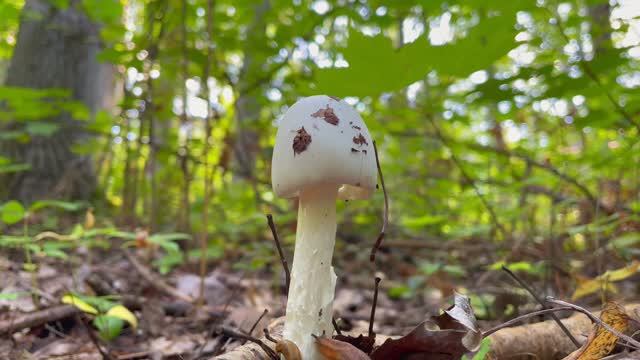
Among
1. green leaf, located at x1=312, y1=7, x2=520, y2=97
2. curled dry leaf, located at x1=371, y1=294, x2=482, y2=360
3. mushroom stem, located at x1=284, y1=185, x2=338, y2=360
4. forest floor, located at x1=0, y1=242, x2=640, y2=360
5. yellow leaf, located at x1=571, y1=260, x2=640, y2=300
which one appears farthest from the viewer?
forest floor, located at x1=0, y1=242, x2=640, y2=360

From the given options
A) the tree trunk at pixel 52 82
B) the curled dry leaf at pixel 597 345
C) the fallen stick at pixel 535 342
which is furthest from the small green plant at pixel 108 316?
the tree trunk at pixel 52 82

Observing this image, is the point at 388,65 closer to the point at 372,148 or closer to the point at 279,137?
the point at 372,148

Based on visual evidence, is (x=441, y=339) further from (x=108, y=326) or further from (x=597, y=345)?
(x=108, y=326)

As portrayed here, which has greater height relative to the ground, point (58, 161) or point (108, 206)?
point (58, 161)

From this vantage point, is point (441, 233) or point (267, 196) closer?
point (441, 233)

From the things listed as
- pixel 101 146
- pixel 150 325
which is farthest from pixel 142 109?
pixel 150 325

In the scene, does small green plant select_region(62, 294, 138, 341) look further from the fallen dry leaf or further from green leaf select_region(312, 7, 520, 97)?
green leaf select_region(312, 7, 520, 97)

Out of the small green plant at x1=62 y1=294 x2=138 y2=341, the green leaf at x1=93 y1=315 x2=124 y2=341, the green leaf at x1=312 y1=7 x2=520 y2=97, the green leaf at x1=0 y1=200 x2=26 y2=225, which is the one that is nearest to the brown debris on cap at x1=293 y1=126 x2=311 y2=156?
the green leaf at x1=312 y1=7 x2=520 y2=97

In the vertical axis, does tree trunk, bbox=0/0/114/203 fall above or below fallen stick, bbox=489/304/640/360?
above
